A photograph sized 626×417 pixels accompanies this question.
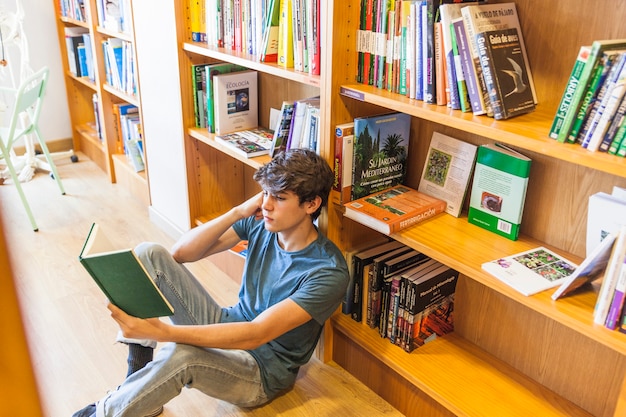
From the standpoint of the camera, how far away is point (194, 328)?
1.48 meters

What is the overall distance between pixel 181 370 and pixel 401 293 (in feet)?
2.22

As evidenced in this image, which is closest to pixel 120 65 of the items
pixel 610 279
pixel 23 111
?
pixel 23 111

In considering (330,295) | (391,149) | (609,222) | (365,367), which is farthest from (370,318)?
(609,222)

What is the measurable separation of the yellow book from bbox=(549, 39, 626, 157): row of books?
96 centimetres

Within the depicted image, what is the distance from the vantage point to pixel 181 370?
1469 millimetres

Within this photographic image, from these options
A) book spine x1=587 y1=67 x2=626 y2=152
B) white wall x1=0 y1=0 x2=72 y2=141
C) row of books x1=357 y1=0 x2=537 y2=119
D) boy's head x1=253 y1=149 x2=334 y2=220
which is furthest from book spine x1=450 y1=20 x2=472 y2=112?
white wall x1=0 y1=0 x2=72 y2=141

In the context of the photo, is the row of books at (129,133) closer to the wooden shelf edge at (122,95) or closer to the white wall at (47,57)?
the wooden shelf edge at (122,95)

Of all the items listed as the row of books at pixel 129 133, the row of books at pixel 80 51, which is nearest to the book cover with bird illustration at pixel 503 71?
the row of books at pixel 129 133

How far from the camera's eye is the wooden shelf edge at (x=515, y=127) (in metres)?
1.11

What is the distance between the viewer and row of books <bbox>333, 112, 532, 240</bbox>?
4.96 ft

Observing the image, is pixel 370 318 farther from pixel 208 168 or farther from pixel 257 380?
pixel 208 168

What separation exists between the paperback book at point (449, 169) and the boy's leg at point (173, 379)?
0.78 metres

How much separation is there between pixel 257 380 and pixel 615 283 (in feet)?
3.19

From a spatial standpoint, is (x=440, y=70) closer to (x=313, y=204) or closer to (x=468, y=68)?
(x=468, y=68)
